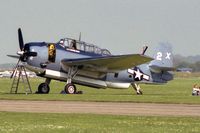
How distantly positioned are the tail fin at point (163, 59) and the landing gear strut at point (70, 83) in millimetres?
7621

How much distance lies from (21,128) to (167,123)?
14.0ft

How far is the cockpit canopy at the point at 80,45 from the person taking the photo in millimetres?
36344

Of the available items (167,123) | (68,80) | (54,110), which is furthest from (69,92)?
(167,123)

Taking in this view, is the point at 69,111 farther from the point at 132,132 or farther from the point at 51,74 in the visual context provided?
the point at 51,74

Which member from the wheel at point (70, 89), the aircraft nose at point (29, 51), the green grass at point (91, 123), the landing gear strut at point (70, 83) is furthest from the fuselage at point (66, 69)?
the green grass at point (91, 123)

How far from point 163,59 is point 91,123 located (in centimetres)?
2816

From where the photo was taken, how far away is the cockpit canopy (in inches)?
1431

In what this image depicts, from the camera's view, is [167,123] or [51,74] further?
[51,74]

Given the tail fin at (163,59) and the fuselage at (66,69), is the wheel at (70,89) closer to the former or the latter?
the fuselage at (66,69)

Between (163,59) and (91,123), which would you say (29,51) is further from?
(91,123)

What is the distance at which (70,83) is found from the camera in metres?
35.8

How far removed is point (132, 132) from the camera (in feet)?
42.3

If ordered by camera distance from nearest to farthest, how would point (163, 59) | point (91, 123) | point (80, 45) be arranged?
point (91, 123), point (80, 45), point (163, 59)

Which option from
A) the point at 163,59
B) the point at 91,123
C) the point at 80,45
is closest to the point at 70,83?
the point at 80,45
